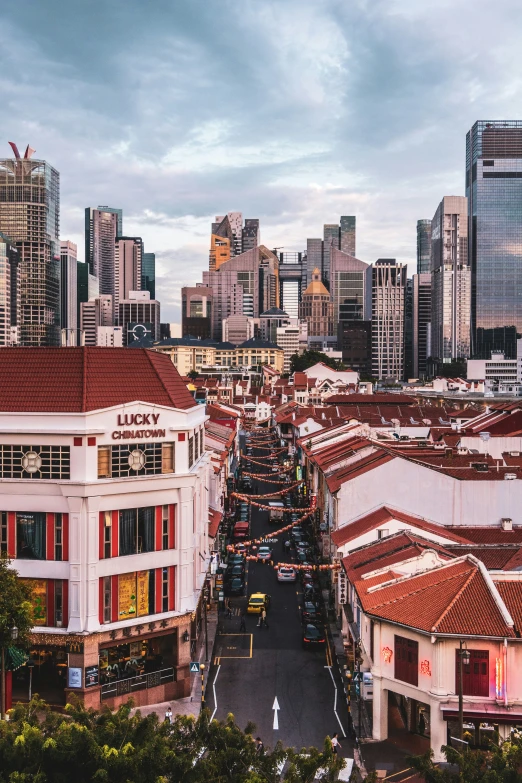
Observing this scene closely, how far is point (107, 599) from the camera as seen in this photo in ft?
113

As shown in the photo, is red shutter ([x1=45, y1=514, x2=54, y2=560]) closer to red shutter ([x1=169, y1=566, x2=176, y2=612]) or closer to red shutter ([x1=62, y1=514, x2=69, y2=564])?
red shutter ([x1=62, y1=514, x2=69, y2=564])

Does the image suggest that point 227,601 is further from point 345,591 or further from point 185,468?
point 185,468

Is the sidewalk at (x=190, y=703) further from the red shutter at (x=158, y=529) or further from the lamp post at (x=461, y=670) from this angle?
the lamp post at (x=461, y=670)

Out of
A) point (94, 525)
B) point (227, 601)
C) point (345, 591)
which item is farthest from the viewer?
point (227, 601)

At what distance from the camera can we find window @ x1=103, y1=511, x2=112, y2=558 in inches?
1358

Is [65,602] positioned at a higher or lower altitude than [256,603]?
higher

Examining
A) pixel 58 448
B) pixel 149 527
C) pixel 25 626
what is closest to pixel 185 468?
pixel 149 527

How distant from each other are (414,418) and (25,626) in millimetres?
82226

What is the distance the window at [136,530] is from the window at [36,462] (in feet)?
10.1

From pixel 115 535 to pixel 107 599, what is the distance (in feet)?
8.37

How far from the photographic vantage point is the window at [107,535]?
34500 mm

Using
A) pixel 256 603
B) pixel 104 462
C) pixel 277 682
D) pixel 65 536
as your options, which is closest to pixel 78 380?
pixel 104 462

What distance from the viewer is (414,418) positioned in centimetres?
10744

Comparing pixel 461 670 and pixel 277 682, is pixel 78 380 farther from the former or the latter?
pixel 461 670
